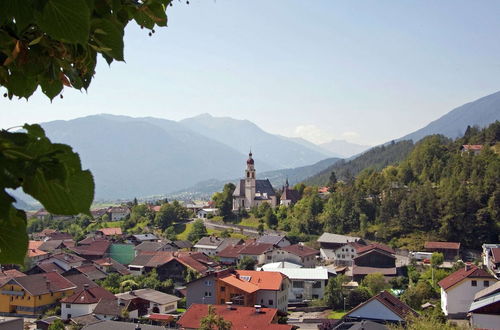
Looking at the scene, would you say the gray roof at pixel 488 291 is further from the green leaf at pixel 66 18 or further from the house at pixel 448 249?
the green leaf at pixel 66 18

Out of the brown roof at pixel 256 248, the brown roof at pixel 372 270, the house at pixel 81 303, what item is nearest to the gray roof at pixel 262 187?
the brown roof at pixel 256 248

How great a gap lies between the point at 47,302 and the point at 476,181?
36578 millimetres

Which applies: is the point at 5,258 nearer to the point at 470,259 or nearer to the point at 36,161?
the point at 36,161

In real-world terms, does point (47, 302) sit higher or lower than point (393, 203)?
lower

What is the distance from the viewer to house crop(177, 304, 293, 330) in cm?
1781

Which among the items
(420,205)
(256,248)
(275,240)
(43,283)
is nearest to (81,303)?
(43,283)

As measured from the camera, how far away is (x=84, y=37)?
79 centimetres

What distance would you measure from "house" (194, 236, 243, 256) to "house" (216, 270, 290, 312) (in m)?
16.0

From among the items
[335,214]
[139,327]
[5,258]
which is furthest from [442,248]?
[5,258]

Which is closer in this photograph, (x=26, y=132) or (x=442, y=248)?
(x=26, y=132)

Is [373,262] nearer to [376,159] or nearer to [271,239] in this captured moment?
[271,239]

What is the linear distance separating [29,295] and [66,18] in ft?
92.9

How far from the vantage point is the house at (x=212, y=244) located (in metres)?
41.9

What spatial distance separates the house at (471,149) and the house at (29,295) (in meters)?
43.2
